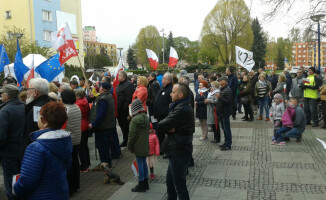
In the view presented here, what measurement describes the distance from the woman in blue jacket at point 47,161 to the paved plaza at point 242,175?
2.34 metres

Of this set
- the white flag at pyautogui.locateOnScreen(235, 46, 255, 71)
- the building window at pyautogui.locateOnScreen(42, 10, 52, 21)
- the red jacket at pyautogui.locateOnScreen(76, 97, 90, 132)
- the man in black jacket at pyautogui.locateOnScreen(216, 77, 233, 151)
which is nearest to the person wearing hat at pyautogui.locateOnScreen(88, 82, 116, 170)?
the red jacket at pyautogui.locateOnScreen(76, 97, 90, 132)

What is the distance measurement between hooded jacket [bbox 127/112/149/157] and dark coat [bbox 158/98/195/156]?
1136 millimetres

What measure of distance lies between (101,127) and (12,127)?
213 centimetres

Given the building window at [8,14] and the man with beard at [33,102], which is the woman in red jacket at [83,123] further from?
the building window at [8,14]

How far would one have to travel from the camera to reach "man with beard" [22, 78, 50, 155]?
A: 4.14 meters

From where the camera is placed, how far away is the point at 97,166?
680cm

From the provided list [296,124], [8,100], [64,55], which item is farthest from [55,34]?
[296,124]

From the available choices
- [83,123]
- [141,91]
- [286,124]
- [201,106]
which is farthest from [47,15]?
[286,124]

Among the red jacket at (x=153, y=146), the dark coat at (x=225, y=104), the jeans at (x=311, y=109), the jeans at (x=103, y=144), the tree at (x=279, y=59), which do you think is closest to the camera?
the red jacket at (x=153, y=146)

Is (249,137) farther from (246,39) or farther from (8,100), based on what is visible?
(246,39)

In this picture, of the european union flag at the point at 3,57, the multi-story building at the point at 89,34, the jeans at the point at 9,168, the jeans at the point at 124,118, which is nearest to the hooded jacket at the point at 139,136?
the jeans at the point at 9,168

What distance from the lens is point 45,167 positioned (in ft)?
9.55

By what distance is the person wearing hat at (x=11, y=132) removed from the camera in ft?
14.2

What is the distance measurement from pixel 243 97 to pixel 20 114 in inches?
363
